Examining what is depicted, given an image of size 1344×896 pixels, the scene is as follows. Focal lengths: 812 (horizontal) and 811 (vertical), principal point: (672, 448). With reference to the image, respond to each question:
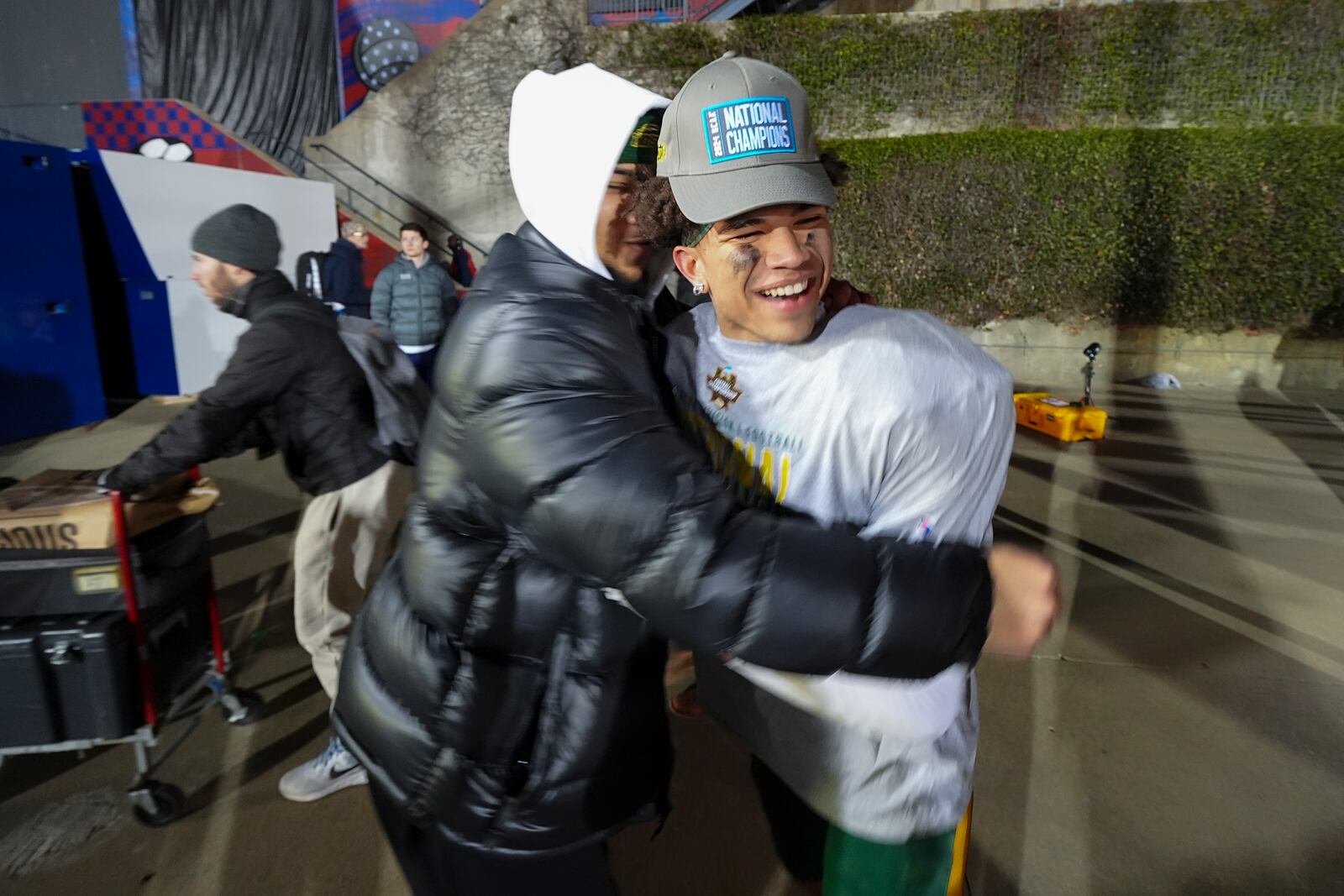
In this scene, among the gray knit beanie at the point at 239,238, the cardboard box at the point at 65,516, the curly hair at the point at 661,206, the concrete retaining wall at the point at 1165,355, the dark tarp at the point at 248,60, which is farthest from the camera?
the dark tarp at the point at 248,60

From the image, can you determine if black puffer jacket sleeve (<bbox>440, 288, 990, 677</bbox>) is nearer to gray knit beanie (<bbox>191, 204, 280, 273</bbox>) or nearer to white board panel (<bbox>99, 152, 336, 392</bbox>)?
gray knit beanie (<bbox>191, 204, 280, 273</bbox>)

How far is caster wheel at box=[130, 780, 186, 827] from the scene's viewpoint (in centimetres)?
258

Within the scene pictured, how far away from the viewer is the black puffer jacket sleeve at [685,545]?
2.89 feet

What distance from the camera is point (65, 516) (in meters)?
2.38

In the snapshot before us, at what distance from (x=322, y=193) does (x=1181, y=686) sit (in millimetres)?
11205

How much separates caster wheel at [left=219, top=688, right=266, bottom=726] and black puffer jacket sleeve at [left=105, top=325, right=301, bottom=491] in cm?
105

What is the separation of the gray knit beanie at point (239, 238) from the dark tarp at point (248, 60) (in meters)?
13.7

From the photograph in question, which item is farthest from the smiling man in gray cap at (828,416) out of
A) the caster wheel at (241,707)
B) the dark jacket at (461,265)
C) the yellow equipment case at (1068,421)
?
the dark jacket at (461,265)

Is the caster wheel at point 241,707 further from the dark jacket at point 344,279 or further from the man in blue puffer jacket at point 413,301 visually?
the dark jacket at point 344,279

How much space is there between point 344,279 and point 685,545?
735 centimetres

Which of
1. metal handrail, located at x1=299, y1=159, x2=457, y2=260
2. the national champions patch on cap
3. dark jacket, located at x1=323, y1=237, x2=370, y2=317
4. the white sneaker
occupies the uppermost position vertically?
metal handrail, located at x1=299, y1=159, x2=457, y2=260

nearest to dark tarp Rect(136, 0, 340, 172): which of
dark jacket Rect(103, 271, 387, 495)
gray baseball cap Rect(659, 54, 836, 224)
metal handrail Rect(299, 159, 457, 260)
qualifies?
metal handrail Rect(299, 159, 457, 260)

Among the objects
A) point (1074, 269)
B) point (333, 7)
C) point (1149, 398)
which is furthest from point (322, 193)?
point (1149, 398)

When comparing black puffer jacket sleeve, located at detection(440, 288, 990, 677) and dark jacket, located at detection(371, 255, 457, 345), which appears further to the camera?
dark jacket, located at detection(371, 255, 457, 345)
